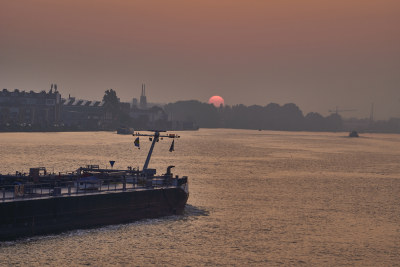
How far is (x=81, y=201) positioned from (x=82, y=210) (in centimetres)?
80

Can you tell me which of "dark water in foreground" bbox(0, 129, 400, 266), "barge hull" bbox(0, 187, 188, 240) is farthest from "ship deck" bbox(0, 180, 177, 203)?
"dark water in foreground" bbox(0, 129, 400, 266)

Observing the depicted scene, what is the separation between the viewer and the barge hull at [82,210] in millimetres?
37750

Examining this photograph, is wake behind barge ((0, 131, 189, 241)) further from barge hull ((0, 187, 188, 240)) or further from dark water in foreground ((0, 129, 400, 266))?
dark water in foreground ((0, 129, 400, 266))

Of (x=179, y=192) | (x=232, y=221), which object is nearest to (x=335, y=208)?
(x=232, y=221)

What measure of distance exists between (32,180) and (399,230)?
1340 inches

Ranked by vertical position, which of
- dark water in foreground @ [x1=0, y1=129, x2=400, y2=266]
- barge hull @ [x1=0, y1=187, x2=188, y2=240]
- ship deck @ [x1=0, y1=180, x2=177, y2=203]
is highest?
ship deck @ [x1=0, y1=180, x2=177, y2=203]

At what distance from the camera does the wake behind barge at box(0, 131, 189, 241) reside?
125 feet

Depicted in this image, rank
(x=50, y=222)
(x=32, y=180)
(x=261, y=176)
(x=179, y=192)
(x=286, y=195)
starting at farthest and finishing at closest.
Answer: (x=261, y=176) < (x=286, y=195) < (x=179, y=192) < (x=32, y=180) < (x=50, y=222)

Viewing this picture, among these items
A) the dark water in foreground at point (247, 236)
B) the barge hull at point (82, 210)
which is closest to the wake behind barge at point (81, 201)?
the barge hull at point (82, 210)

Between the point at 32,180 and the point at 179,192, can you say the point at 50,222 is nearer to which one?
the point at 32,180

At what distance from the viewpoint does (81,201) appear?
1625 inches

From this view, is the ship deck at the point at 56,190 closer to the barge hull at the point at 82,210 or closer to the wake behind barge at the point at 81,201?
the wake behind barge at the point at 81,201

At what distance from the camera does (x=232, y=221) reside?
53656 millimetres

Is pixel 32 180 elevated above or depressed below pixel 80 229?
above
